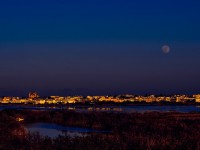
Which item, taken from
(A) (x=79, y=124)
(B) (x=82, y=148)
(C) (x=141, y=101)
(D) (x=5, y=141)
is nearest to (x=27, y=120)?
(A) (x=79, y=124)

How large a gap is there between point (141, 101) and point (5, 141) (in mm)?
158024

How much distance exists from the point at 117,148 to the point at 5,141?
5.46 m

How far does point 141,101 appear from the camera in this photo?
176500 mm

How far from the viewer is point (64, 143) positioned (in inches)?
676

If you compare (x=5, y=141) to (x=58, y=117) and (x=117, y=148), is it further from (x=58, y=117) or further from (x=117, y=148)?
(x=58, y=117)

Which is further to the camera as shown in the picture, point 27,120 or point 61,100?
point 61,100

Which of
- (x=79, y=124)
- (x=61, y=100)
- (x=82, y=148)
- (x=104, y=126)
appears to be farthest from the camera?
(x=61, y=100)

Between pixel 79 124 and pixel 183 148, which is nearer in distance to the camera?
pixel 183 148

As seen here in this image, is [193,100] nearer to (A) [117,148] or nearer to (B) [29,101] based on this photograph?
(B) [29,101]

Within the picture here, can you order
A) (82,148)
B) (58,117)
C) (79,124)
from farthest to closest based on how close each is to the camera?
(58,117) < (79,124) < (82,148)

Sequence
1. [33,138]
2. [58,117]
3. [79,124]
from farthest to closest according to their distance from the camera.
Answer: [58,117] → [79,124] → [33,138]

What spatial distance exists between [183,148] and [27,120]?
3626 cm

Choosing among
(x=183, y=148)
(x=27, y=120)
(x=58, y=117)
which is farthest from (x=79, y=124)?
(x=183, y=148)

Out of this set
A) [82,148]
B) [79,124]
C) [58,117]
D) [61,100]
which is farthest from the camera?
[61,100]
